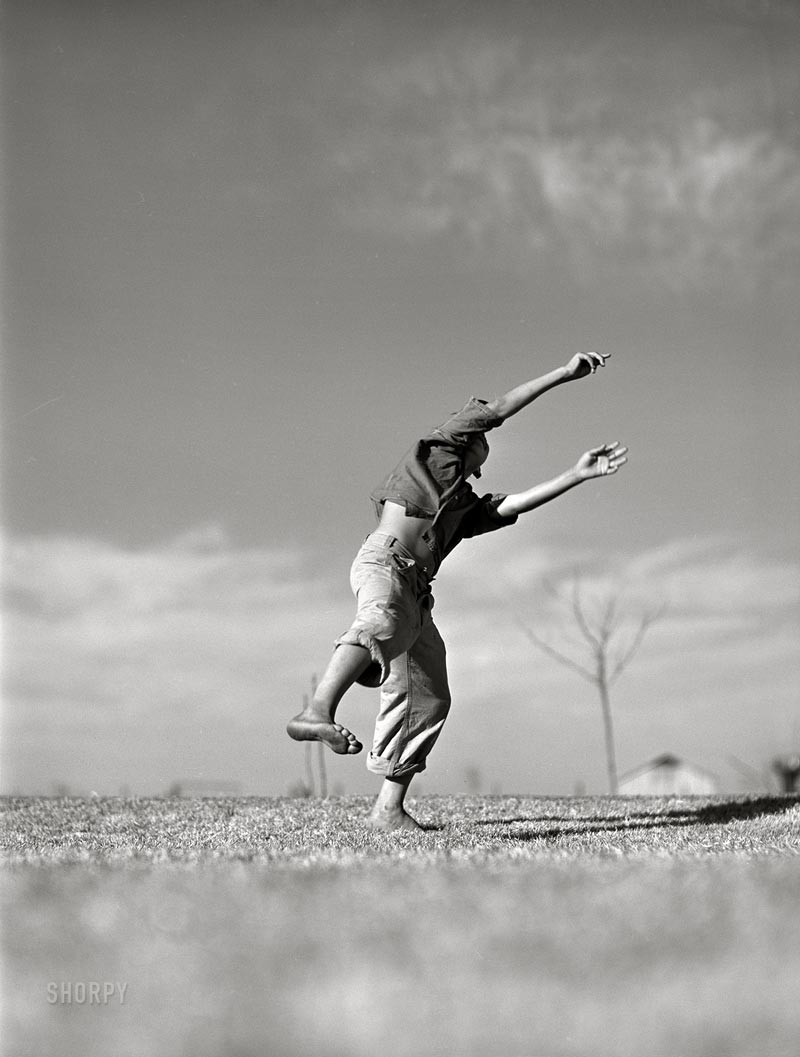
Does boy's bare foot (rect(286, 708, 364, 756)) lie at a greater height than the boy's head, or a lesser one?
lesser

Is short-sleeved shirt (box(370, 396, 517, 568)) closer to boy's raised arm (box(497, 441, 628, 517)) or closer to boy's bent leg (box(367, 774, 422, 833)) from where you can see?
boy's raised arm (box(497, 441, 628, 517))

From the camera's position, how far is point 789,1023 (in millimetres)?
1696

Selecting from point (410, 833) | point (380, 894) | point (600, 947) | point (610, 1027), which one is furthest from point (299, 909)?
point (410, 833)

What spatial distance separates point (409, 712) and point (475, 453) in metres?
1.37

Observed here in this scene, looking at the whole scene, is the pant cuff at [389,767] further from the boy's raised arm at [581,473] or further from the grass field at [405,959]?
the grass field at [405,959]

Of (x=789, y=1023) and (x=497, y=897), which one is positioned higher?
(x=497, y=897)

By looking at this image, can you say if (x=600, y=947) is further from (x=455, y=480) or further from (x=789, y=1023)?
(x=455, y=480)

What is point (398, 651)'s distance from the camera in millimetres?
4844

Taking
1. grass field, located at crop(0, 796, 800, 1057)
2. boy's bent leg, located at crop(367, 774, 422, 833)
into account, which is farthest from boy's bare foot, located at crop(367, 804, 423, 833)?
grass field, located at crop(0, 796, 800, 1057)

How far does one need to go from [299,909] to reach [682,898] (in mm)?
801

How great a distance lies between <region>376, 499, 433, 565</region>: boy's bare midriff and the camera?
205 inches

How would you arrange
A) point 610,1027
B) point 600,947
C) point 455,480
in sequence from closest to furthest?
1. point 610,1027
2. point 600,947
3. point 455,480

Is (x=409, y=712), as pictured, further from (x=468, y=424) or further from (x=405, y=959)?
(x=405, y=959)

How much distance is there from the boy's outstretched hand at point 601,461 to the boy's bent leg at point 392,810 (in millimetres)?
1881
